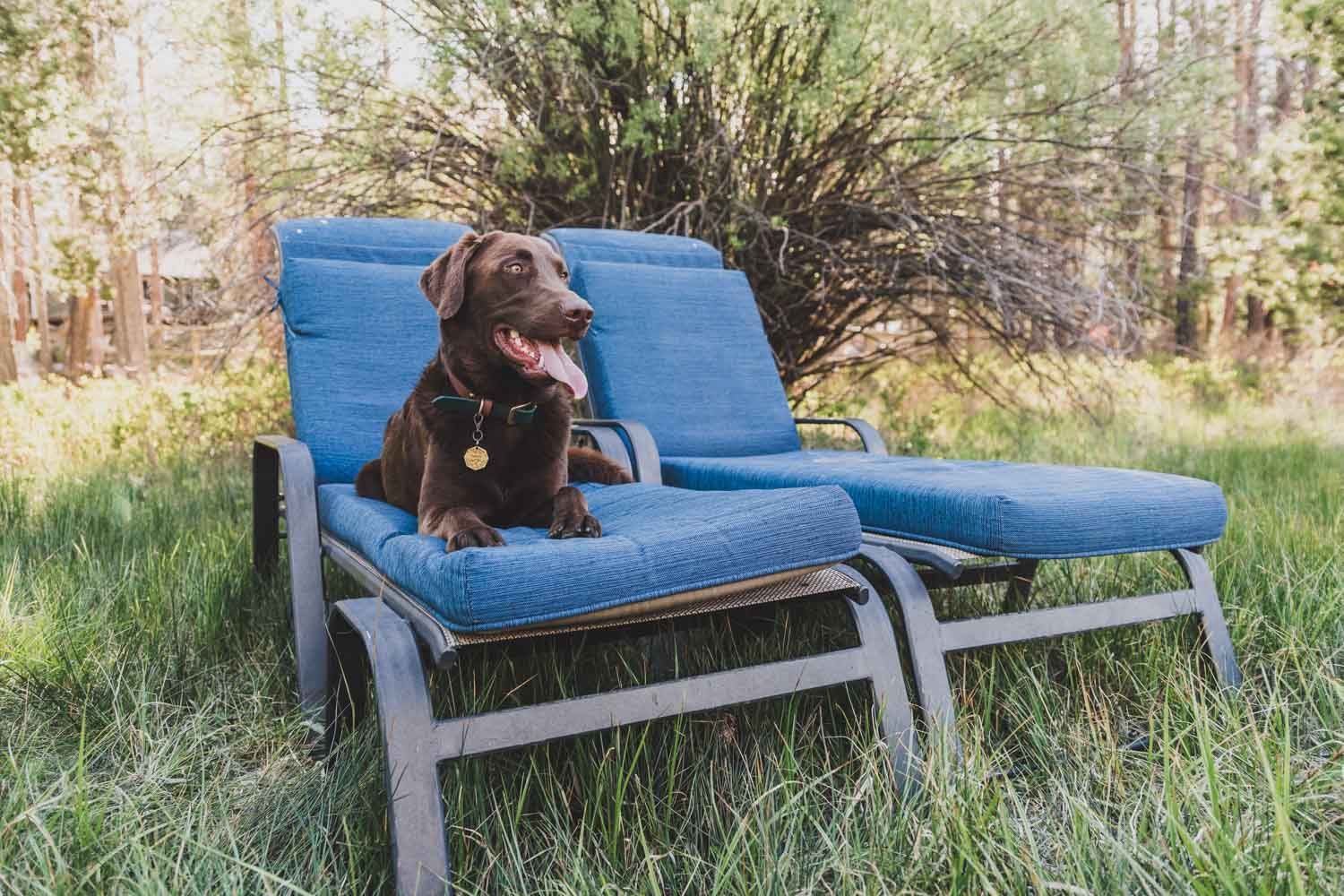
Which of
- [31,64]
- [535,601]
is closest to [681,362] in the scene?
[535,601]

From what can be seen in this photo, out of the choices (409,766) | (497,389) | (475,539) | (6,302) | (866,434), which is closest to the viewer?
(409,766)

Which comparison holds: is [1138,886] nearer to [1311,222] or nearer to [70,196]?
[1311,222]

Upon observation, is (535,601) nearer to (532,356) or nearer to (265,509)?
(532,356)

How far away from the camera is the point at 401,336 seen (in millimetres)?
3047

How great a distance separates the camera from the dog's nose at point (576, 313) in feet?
6.57

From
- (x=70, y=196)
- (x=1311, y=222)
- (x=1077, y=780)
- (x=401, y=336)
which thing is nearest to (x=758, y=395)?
(x=401, y=336)

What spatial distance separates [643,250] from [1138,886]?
297 centimetres

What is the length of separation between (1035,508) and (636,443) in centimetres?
123

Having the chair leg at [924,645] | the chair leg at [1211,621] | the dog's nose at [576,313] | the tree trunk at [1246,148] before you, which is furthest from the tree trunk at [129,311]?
the tree trunk at [1246,148]

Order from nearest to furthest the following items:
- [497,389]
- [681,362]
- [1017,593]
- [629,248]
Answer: [497,389] < [1017,593] < [681,362] < [629,248]

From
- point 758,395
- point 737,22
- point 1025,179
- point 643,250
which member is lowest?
point 758,395

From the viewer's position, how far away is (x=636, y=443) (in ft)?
9.18

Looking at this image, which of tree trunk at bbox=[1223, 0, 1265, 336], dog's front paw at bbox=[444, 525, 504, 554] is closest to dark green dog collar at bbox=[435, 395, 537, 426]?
dog's front paw at bbox=[444, 525, 504, 554]

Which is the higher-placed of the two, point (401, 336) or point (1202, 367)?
point (401, 336)
